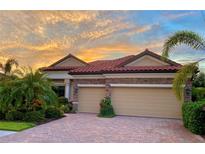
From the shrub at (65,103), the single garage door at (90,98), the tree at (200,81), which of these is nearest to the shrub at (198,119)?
the single garage door at (90,98)

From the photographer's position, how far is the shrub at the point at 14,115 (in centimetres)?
1477

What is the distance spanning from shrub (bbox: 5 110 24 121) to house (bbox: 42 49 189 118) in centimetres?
550

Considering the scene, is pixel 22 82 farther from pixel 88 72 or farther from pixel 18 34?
pixel 18 34

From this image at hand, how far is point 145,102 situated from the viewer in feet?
57.2

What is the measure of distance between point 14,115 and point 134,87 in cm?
769

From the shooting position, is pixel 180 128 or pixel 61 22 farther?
pixel 61 22

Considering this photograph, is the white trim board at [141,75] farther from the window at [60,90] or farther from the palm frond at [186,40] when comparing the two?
the window at [60,90]

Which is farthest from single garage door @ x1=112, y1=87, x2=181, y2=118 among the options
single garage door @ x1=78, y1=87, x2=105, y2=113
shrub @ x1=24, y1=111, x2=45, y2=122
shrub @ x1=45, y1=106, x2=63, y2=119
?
shrub @ x1=24, y1=111, x2=45, y2=122

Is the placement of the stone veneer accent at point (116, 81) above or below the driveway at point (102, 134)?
above

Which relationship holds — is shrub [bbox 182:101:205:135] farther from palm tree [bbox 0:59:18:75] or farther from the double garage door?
palm tree [bbox 0:59:18:75]

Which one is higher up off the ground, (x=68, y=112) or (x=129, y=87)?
(x=129, y=87)
